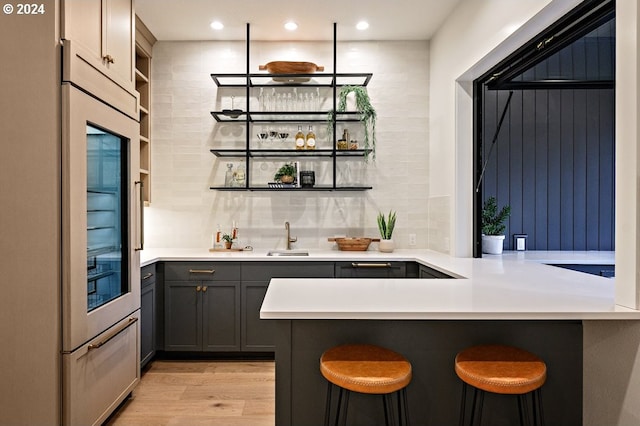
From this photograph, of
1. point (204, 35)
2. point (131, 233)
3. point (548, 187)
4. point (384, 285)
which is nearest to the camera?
point (384, 285)

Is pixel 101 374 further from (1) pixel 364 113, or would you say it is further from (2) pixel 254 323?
(1) pixel 364 113

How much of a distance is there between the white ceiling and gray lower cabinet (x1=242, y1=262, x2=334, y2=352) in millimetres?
2073

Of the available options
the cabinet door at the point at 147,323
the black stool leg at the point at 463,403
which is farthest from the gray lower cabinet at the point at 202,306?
the black stool leg at the point at 463,403

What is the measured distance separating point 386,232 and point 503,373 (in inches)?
97.7

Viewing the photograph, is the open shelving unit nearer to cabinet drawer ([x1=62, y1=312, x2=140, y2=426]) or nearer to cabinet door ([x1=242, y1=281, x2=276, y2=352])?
cabinet door ([x1=242, y1=281, x2=276, y2=352])

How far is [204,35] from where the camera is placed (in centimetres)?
401

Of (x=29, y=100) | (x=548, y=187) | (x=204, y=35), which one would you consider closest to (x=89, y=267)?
(x=29, y=100)

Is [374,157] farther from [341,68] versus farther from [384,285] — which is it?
[384,285]

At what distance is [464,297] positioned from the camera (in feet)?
6.21

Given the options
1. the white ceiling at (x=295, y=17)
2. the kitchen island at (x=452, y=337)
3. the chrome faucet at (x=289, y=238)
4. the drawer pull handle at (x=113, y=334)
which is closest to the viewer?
the kitchen island at (x=452, y=337)

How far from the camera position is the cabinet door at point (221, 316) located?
3566 mm

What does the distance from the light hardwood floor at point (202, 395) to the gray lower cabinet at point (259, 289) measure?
18 cm

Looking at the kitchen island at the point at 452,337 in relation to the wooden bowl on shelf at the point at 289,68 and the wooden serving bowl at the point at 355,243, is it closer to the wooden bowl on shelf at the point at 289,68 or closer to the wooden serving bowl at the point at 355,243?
the wooden serving bowl at the point at 355,243

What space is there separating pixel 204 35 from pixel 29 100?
2.43 metres
